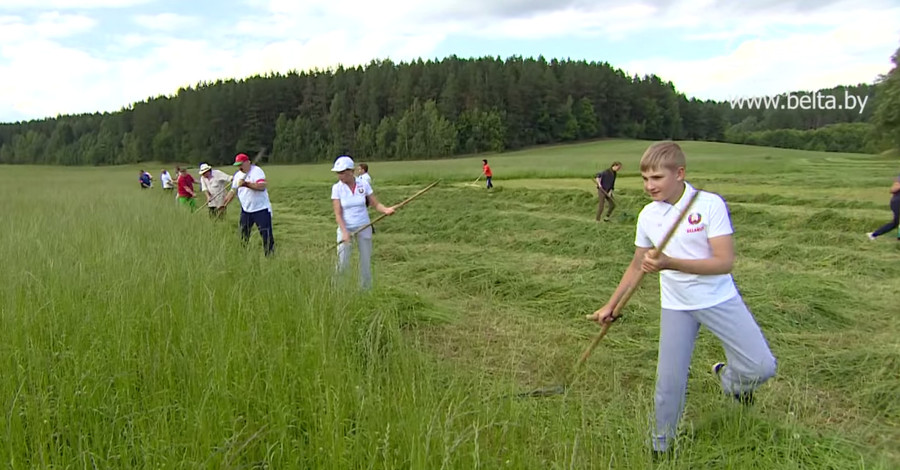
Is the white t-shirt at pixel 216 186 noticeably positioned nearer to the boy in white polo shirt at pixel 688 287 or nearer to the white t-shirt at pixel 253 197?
the white t-shirt at pixel 253 197

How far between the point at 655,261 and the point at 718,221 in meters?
0.35

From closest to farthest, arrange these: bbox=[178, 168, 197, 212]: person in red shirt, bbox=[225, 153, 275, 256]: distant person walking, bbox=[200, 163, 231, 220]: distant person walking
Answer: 1. bbox=[225, 153, 275, 256]: distant person walking
2. bbox=[200, 163, 231, 220]: distant person walking
3. bbox=[178, 168, 197, 212]: person in red shirt

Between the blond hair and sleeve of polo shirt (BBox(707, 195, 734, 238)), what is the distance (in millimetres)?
258

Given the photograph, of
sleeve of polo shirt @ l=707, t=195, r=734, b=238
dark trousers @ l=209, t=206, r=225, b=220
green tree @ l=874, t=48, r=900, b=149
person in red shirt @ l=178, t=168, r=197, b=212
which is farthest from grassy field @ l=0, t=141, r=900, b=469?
green tree @ l=874, t=48, r=900, b=149

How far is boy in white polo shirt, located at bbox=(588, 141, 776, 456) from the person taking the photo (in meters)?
2.84

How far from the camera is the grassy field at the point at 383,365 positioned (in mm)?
2357

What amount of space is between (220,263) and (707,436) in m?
3.77

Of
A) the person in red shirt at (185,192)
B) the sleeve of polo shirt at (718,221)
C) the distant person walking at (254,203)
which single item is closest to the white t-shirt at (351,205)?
the distant person walking at (254,203)

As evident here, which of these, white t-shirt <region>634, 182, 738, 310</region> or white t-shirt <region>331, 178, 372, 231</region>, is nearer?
white t-shirt <region>634, 182, 738, 310</region>

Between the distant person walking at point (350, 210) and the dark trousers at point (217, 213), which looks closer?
the distant person walking at point (350, 210)

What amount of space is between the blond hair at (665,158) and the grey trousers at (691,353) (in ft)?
2.32

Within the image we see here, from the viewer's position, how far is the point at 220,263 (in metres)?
4.93

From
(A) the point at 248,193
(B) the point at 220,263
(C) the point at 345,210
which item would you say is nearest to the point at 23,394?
(B) the point at 220,263

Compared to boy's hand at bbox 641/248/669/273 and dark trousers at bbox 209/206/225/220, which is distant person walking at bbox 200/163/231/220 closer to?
dark trousers at bbox 209/206/225/220
